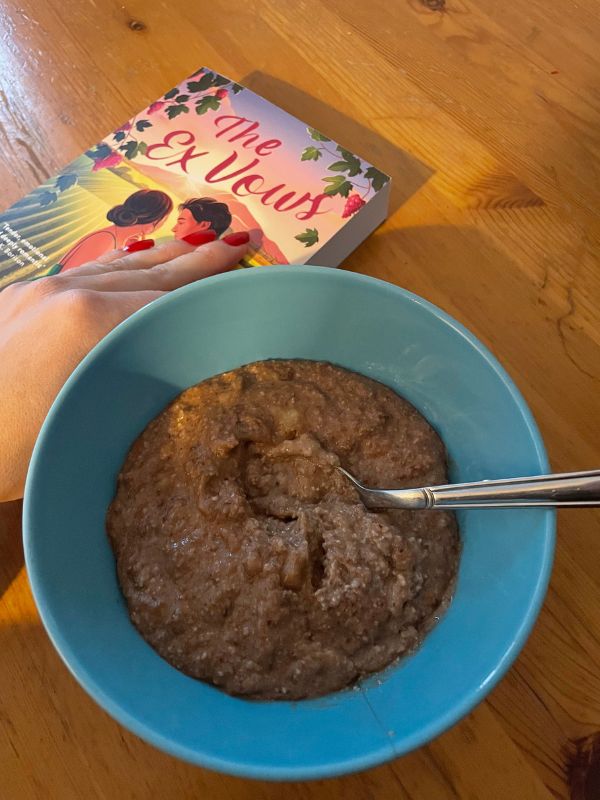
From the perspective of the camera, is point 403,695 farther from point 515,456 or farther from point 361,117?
point 361,117

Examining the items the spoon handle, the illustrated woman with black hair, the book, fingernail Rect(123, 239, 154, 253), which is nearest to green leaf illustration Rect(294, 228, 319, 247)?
the book

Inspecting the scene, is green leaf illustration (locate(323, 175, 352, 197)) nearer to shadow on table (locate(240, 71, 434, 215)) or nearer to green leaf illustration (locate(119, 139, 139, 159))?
shadow on table (locate(240, 71, 434, 215))

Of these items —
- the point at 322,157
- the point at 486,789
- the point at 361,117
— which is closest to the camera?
the point at 486,789

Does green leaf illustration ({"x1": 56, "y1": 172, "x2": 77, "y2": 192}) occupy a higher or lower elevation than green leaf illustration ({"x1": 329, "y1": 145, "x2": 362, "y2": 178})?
lower

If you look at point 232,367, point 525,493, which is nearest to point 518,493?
point 525,493

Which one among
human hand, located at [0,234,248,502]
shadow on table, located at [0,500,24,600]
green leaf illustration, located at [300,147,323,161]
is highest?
green leaf illustration, located at [300,147,323,161]

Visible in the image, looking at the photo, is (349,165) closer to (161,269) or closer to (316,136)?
(316,136)

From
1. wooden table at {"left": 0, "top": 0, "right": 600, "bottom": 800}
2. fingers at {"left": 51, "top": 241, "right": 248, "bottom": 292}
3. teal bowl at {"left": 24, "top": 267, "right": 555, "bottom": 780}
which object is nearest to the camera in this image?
teal bowl at {"left": 24, "top": 267, "right": 555, "bottom": 780}

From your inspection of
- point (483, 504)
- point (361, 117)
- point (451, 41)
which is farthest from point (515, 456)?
point (451, 41)
